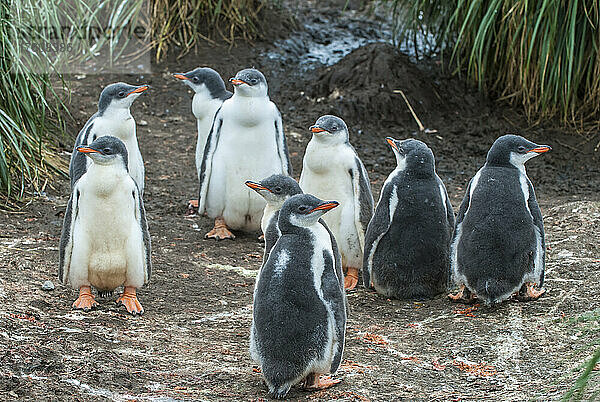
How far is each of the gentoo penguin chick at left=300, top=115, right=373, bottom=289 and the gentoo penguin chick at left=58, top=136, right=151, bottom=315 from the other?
1.28 metres

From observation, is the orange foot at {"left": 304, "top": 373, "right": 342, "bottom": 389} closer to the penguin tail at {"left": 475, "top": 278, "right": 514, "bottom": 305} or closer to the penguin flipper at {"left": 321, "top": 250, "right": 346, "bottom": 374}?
the penguin flipper at {"left": 321, "top": 250, "right": 346, "bottom": 374}

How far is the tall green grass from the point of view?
7.89 metres

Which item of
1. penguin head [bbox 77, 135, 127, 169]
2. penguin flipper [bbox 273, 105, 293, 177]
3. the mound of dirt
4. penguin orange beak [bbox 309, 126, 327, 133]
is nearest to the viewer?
penguin head [bbox 77, 135, 127, 169]

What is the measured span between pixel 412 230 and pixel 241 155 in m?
1.69

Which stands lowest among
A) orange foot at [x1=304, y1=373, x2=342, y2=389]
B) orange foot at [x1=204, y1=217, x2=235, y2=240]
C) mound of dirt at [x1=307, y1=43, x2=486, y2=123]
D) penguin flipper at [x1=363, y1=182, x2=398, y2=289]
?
orange foot at [x1=204, y1=217, x2=235, y2=240]

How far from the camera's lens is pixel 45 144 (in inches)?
283

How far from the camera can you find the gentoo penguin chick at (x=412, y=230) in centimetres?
493

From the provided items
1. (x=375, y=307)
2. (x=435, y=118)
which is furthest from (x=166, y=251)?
(x=435, y=118)

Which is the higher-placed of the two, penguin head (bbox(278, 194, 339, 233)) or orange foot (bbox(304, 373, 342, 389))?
penguin head (bbox(278, 194, 339, 233))

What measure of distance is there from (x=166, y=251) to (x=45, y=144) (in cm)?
203

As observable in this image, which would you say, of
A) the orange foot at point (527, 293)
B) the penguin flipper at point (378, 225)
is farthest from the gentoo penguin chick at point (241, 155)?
the orange foot at point (527, 293)

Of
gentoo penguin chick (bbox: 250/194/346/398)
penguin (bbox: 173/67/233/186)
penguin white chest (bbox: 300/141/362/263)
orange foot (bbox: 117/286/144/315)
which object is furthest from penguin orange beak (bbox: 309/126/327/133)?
penguin (bbox: 173/67/233/186)

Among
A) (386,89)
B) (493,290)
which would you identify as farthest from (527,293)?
(386,89)

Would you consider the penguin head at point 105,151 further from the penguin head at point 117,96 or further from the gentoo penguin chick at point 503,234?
the gentoo penguin chick at point 503,234
